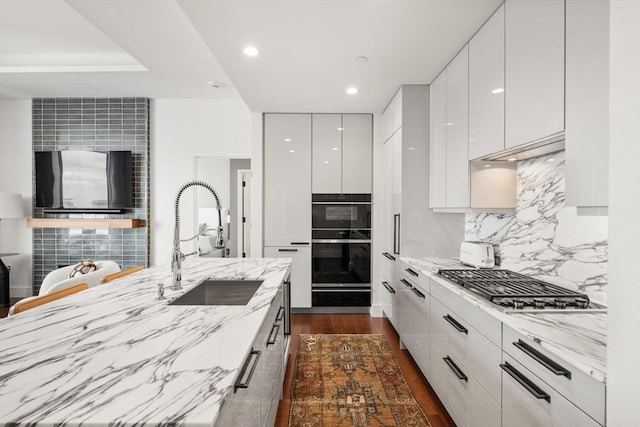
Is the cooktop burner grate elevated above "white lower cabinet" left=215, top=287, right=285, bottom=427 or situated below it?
above

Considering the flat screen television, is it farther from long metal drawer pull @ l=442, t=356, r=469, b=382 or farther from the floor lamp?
long metal drawer pull @ l=442, t=356, r=469, b=382

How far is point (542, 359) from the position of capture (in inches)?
43.0

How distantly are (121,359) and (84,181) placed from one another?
4528 mm

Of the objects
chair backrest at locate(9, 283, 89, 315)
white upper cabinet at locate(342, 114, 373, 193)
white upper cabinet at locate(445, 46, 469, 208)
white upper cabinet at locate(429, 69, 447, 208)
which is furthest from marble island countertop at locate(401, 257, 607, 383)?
white upper cabinet at locate(342, 114, 373, 193)

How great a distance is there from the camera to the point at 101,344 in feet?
3.25

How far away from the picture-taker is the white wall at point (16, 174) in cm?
451

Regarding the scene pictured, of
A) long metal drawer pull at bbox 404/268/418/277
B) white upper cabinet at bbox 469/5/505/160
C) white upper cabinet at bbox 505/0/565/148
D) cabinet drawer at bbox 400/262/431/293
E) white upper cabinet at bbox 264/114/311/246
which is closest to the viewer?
white upper cabinet at bbox 505/0/565/148

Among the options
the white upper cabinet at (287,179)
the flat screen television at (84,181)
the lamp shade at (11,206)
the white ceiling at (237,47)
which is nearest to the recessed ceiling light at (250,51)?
the white ceiling at (237,47)

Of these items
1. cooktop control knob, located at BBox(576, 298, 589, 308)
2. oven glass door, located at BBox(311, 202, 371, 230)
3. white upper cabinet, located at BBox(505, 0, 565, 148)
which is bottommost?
cooktop control knob, located at BBox(576, 298, 589, 308)

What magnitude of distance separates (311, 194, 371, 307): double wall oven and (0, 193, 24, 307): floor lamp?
3950mm

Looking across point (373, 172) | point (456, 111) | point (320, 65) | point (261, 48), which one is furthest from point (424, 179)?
point (261, 48)

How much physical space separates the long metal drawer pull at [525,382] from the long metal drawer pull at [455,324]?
34 centimetres

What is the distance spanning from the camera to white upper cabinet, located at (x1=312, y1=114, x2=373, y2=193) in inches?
158

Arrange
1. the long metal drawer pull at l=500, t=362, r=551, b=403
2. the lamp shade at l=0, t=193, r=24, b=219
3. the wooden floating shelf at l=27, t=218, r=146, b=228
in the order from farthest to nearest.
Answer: the wooden floating shelf at l=27, t=218, r=146, b=228 → the lamp shade at l=0, t=193, r=24, b=219 → the long metal drawer pull at l=500, t=362, r=551, b=403
